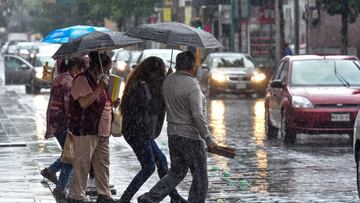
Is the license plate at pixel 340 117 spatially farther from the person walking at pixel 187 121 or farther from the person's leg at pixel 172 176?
the person walking at pixel 187 121

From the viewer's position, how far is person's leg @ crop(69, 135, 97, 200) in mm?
11711

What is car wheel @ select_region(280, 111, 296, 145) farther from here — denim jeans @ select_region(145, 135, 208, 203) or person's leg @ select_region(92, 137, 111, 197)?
A: denim jeans @ select_region(145, 135, 208, 203)

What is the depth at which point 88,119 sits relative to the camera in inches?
460

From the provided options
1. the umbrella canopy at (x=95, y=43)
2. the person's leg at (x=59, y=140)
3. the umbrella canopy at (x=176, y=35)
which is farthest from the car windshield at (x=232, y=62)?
the umbrella canopy at (x=176, y=35)

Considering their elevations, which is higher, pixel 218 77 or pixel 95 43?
pixel 95 43

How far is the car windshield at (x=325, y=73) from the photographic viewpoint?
68.8ft

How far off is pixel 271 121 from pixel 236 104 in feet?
41.5

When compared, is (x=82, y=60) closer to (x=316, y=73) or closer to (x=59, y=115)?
(x=59, y=115)

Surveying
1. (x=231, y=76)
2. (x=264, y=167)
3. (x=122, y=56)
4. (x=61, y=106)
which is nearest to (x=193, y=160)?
(x=61, y=106)

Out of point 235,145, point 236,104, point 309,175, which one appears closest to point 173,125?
point 309,175

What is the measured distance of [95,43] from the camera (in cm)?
1228

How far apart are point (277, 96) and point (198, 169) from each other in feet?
34.5

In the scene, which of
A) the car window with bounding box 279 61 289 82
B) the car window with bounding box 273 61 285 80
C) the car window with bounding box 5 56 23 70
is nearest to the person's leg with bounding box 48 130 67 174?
the car window with bounding box 279 61 289 82

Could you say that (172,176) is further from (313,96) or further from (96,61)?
(313,96)
